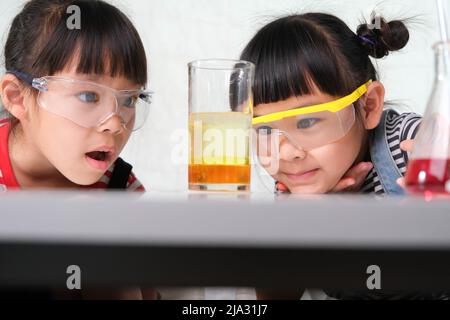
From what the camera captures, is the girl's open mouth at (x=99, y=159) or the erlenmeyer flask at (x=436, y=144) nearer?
the erlenmeyer flask at (x=436, y=144)

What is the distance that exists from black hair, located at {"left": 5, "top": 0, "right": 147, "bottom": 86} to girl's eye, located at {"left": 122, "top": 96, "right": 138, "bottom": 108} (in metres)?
0.19

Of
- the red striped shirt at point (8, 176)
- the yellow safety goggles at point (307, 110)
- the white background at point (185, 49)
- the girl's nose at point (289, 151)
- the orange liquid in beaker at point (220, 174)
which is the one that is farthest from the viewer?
the white background at point (185, 49)

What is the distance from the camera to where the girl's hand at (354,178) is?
1.67 m

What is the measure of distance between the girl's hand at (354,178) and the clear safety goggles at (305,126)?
0.51ft

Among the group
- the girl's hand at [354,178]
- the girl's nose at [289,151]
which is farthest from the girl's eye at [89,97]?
the girl's hand at [354,178]

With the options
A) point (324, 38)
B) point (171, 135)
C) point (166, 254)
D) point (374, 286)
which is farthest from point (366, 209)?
point (171, 135)

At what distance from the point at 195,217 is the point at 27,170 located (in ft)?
4.83

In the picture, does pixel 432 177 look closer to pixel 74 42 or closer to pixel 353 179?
pixel 353 179

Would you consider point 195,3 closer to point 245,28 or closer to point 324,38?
point 245,28

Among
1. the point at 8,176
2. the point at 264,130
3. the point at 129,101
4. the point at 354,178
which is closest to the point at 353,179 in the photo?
the point at 354,178

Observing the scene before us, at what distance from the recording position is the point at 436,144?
600 mm

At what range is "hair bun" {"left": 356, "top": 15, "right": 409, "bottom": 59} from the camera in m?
1.74

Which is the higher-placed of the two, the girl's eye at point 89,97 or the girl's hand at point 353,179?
the girl's eye at point 89,97

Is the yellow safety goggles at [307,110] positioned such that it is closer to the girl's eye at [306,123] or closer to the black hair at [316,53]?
the girl's eye at [306,123]
